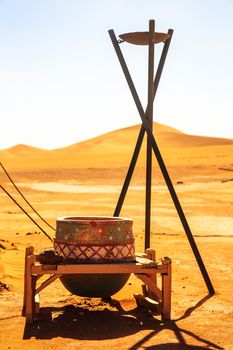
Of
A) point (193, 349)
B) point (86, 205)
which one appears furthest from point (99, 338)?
point (86, 205)

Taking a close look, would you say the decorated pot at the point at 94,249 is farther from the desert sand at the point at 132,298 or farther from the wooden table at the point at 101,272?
the desert sand at the point at 132,298

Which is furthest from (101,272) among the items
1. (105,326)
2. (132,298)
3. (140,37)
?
(140,37)

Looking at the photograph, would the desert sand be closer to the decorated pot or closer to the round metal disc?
the decorated pot

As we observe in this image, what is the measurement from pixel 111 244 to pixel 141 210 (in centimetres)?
1603

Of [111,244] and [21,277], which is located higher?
[111,244]

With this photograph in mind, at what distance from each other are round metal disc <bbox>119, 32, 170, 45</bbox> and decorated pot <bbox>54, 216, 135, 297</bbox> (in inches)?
127

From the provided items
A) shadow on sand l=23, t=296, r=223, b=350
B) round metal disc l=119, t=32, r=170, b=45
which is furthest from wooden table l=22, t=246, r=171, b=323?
round metal disc l=119, t=32, r=170, b=45

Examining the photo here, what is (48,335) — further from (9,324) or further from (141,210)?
(141,210)

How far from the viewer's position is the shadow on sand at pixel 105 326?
6.47 metres

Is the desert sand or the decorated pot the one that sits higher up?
the decorated pot

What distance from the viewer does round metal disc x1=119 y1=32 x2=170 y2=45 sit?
369 inches

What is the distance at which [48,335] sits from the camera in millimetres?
6625

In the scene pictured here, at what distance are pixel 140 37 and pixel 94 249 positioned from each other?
12.0 feet

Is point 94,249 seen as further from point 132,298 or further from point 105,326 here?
point 132,298
